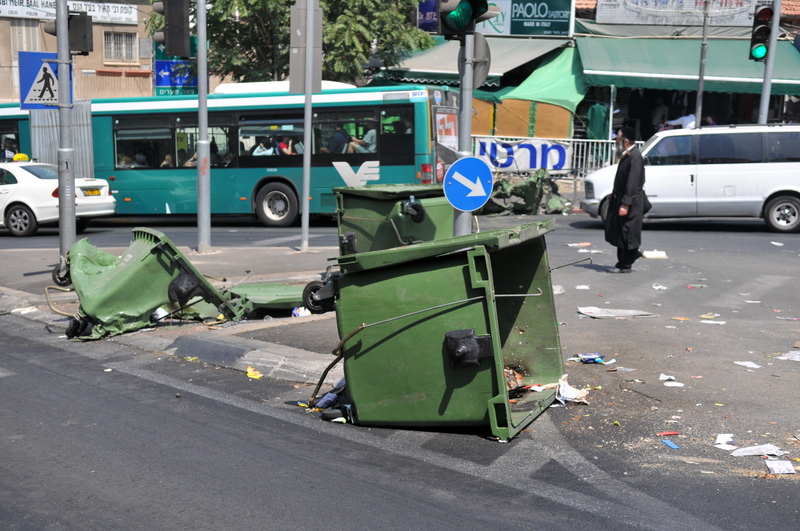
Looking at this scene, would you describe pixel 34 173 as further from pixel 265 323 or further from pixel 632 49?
pixel 632 49

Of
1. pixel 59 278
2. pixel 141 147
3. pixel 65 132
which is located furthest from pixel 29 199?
pixel 59 278

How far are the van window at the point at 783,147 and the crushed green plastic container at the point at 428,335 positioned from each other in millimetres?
11905

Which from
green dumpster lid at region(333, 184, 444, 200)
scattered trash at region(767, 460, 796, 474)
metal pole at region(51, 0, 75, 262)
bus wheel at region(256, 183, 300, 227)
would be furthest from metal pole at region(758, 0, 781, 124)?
scattered trash at region(767, 460, 796, 474)

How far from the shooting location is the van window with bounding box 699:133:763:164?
52.6ft

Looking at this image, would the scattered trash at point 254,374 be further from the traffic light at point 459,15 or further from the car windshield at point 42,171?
the car windshield at point 42,171

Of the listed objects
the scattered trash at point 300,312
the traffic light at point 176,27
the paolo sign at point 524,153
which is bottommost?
the scattered trash at point 300,312

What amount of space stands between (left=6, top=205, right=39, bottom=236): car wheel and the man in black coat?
12.0m

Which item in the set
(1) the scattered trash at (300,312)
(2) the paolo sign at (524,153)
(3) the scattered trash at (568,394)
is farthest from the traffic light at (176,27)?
(2) the paolo sign at (524,153)

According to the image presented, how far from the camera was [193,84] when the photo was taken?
27.4m

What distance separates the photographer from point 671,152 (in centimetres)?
1638

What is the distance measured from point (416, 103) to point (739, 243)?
6.97 metres

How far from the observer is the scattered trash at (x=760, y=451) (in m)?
5.13

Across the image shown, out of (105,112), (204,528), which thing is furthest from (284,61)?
(204,528)

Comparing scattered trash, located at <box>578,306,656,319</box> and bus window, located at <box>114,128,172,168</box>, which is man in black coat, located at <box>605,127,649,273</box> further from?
bus window, located at <box>114,128,172,168</box>
